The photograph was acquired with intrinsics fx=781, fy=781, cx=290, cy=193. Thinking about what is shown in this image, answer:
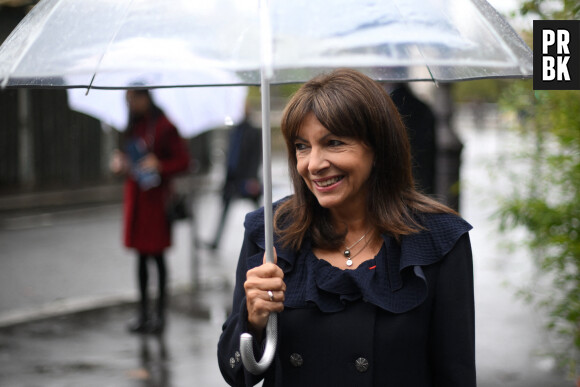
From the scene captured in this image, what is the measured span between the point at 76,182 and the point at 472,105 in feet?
143

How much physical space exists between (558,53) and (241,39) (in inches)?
64.5

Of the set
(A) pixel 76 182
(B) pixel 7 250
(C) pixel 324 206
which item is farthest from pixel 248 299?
(A) pixel 76 182

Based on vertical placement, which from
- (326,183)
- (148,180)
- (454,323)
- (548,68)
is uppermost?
(548,68)

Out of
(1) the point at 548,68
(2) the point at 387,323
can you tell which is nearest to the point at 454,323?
(2) the point at 387,323

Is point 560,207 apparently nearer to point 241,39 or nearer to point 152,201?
point 241,39

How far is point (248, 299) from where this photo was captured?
2.37 meters

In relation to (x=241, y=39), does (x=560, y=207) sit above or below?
below

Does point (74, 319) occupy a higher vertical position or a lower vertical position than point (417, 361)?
lower

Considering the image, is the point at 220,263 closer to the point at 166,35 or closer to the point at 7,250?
the point at 7,250

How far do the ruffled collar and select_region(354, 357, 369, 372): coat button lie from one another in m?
0.17

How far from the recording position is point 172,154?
6.79 m

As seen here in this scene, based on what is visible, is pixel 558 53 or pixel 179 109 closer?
pixel 558 53

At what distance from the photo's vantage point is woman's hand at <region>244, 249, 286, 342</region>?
232cm

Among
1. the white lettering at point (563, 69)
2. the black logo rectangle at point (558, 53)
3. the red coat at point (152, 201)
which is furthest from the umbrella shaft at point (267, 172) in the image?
the red coat at point (152, 201)
